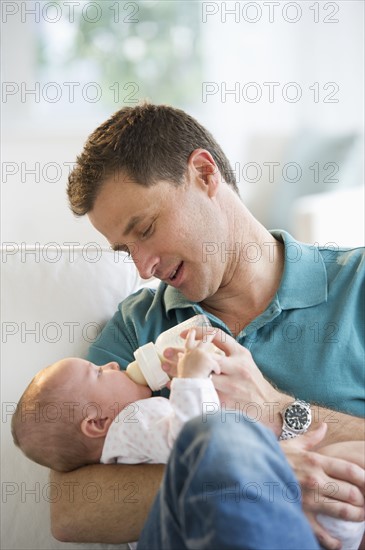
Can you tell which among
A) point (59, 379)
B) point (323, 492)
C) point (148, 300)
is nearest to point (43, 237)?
point (148, 300)

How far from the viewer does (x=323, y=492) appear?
1311mm

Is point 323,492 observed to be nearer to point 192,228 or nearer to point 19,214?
point 192,228

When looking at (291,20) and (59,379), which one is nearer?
(59,379)

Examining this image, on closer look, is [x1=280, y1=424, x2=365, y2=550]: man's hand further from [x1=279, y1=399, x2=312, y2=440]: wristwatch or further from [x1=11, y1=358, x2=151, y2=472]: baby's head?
[x1=11, y1=358, x2=151, y2=472]: baby's head

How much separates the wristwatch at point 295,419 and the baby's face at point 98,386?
253 mm

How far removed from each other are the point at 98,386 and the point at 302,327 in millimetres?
417

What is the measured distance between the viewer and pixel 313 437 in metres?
1.42

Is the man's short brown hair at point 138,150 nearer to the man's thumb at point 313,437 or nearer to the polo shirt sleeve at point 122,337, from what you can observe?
the polo shirt sleeve at point 122,337

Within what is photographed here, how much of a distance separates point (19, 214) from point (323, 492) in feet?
6.45

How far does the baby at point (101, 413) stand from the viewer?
4.54ft

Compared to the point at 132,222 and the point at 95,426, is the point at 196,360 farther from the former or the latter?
the point at 132,222

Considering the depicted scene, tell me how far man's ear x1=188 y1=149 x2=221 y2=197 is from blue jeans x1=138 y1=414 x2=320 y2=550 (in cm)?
65

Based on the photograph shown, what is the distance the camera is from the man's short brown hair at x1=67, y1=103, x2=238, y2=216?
159 centimetres

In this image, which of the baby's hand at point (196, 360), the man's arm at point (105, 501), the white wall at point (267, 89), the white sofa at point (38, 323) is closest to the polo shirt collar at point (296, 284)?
the white sofa at point (38, 323)
